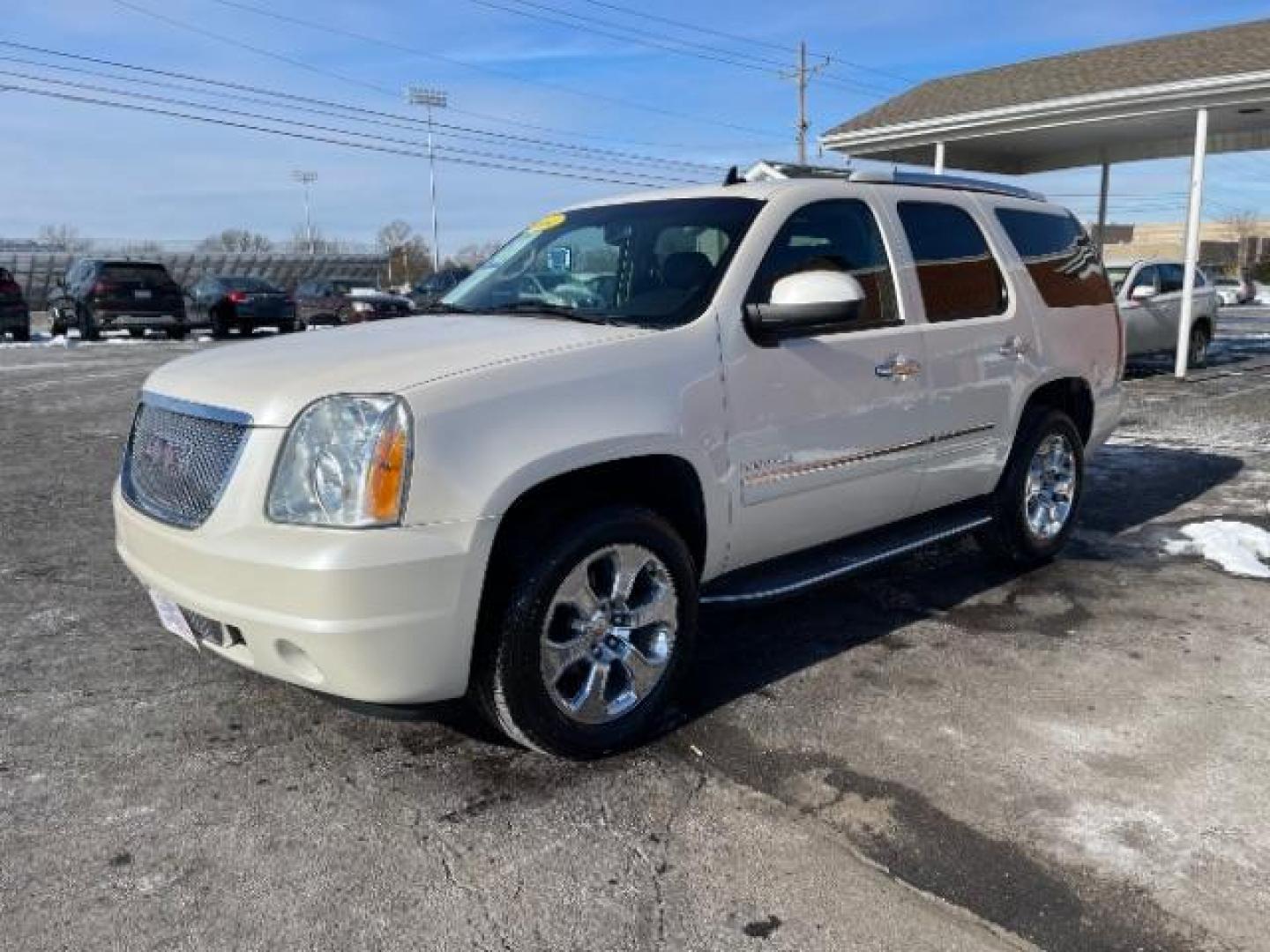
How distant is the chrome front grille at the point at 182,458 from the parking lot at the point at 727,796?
0.78m

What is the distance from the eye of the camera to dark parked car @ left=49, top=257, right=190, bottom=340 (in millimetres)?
21344

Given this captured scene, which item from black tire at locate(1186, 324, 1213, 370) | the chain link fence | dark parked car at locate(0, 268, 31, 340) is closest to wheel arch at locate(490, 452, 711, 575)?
black tire at locate(1186, 324, 1213, 370)

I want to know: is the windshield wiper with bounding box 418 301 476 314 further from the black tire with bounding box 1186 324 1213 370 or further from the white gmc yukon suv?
the black tire with bounding box 1186 324 1213 370

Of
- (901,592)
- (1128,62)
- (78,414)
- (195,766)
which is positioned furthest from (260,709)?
(1128,62)

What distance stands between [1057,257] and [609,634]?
347 centimetres

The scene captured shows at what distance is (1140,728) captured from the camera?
359 cm

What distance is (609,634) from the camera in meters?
3.42

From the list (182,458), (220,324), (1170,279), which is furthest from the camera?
(220,324)

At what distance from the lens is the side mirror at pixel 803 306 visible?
3654 mm

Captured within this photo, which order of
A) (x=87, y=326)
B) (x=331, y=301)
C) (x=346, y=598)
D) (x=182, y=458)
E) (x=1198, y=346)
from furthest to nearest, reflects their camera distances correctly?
(x=331, y=301)
(x=87, y=326)
(x=1198, y=346)
(x=182, y=458)
(x=346, y=598)

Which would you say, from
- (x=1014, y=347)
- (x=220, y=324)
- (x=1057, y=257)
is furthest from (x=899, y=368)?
(x=220, y=324)

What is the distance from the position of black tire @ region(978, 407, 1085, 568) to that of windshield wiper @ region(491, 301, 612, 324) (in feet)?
8.03

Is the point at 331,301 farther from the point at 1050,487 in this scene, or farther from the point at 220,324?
the point at 1050,487

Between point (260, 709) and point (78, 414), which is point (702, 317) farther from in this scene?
point (78, 414)
